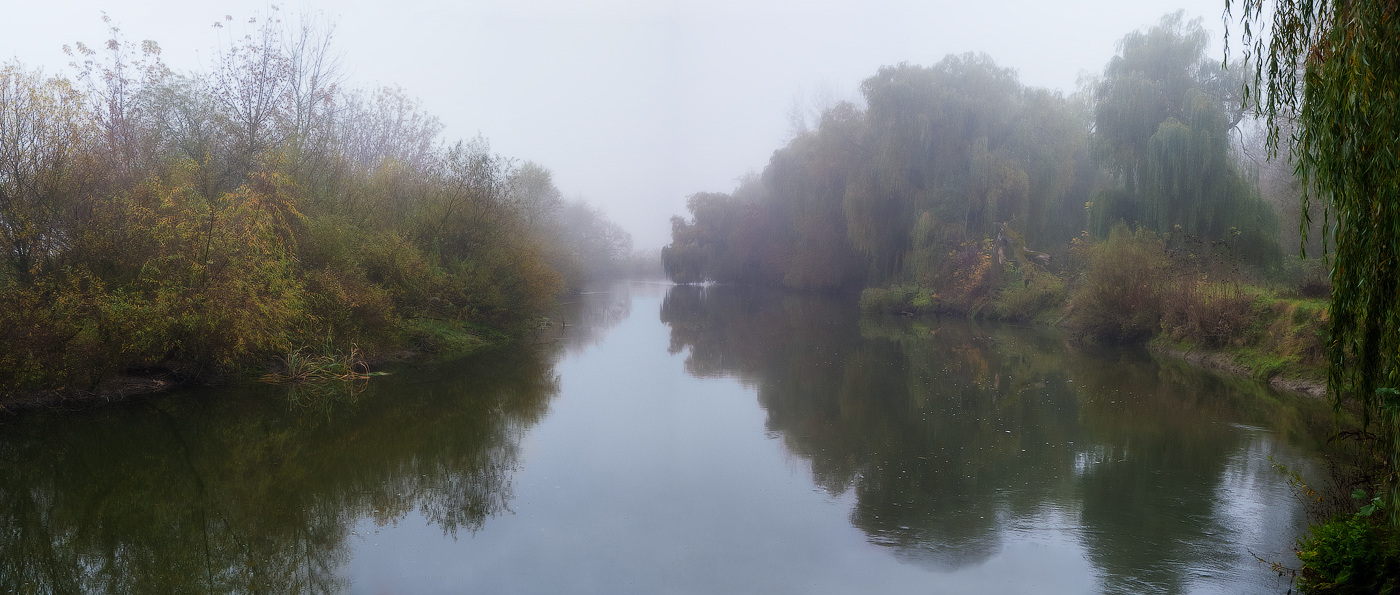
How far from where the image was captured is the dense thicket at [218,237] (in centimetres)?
1120

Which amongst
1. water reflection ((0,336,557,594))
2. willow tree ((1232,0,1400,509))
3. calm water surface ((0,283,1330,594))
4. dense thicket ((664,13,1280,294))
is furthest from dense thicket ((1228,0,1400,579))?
dense thicket ((664,13,1280,294))

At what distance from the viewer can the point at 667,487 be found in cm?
794

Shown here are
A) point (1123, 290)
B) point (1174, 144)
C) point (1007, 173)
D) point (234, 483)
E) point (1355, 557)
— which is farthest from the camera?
point (1007, 173)

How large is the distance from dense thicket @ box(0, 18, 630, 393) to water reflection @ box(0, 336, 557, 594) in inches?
46.9

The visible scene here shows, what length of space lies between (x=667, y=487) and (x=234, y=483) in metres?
4.15

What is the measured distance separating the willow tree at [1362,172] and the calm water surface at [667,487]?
5.22ft

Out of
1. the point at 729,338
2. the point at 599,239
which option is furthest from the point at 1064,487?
the point at 599,239

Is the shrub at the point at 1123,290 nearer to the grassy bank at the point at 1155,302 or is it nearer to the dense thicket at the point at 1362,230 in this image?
the grassy bank at the point at 1155,302

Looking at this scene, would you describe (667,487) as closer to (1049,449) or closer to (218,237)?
(1049,449)

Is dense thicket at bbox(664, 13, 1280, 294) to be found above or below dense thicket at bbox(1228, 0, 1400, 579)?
above

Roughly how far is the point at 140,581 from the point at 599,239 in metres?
71.6

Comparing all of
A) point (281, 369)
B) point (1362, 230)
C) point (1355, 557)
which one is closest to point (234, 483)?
point (281, 369)

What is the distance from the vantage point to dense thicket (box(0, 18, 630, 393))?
A: 1120 cm

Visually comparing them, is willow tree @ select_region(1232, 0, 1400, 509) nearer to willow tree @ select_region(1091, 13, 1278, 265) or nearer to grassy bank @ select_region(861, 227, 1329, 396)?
grassy bank @ select_region(861, 227, 1329, 396)
